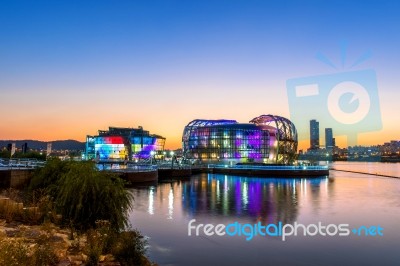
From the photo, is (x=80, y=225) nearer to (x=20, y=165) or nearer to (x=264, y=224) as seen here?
(x=264, y=224)

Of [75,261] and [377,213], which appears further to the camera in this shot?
[377,213]

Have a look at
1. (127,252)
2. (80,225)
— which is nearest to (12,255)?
(127,252)

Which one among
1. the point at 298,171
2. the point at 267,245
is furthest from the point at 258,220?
the point at 298,171

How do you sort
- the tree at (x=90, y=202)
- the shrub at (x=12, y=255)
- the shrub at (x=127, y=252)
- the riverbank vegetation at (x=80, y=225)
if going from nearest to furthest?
the shrub at (x=12, y=255) → the riverbank vegetation at (x=80, y=225) → the shrub at (x=127, y=252) → the tree at (x=90, y=202)

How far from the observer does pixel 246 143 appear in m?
159

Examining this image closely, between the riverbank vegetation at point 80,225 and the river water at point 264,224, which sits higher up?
the riverbank vegetation at point 80,225

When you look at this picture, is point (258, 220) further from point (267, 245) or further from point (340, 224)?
point (267, 245)

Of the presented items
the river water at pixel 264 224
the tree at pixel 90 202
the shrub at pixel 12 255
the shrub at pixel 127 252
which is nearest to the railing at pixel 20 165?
the river water at pixel 264 224

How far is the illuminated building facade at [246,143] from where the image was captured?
158750 millimetres

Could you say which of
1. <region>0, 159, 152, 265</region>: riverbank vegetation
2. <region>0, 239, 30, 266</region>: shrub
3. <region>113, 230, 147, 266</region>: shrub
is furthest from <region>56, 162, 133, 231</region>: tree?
<region>0, 239, 30, 266</region>: shrub

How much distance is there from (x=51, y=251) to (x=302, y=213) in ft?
100

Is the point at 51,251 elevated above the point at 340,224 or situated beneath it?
elevated above

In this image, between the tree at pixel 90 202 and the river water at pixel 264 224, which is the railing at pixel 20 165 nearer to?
the river water at pixel 264 224

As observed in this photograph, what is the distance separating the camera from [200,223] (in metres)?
31.0
